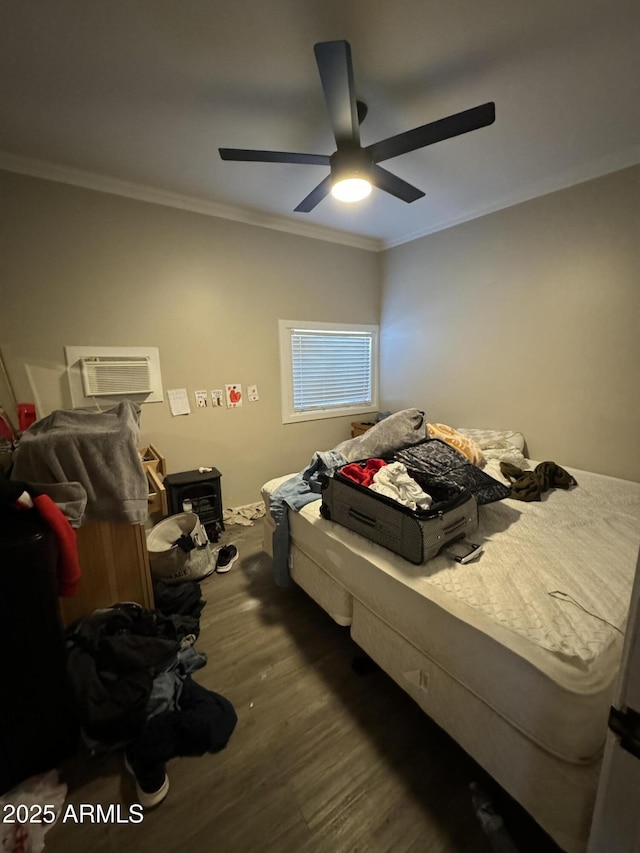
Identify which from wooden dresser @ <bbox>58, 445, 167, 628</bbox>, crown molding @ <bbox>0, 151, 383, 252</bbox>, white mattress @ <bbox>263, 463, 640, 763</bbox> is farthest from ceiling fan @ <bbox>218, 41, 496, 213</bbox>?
wooden dresser @ <bbox>58, 445, 167, 628</bbox>

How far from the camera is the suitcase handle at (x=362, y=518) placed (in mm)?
1417

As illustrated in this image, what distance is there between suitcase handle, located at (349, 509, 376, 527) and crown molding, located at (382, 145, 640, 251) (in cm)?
288

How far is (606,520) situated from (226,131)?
299 centimetres

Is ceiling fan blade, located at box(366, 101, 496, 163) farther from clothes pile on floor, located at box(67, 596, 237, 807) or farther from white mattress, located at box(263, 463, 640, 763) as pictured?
clothes pile on floor, located at box(67, 596, 237, 807)

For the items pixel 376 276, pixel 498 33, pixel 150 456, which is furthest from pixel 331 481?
pixel 376 276

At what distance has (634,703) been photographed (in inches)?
21.3

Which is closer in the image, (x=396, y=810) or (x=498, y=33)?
(x=396, y=810)

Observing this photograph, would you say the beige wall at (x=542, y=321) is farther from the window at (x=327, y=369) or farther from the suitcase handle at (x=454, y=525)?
the suitcase handle at (x=454, y=525)

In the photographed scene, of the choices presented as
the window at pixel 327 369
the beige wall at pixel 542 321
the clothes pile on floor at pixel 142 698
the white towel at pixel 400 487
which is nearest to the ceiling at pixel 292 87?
the beige wall at pixel 542 321

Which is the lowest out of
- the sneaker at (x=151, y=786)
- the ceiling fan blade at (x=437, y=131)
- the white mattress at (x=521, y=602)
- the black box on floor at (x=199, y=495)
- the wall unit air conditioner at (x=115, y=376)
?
the sneaker at (x=151, y=786)

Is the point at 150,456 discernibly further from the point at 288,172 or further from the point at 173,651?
the point at 288,172

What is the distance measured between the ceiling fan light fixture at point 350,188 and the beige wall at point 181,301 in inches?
56.9

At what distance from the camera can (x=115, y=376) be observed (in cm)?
249

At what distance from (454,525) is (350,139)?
1866mm
